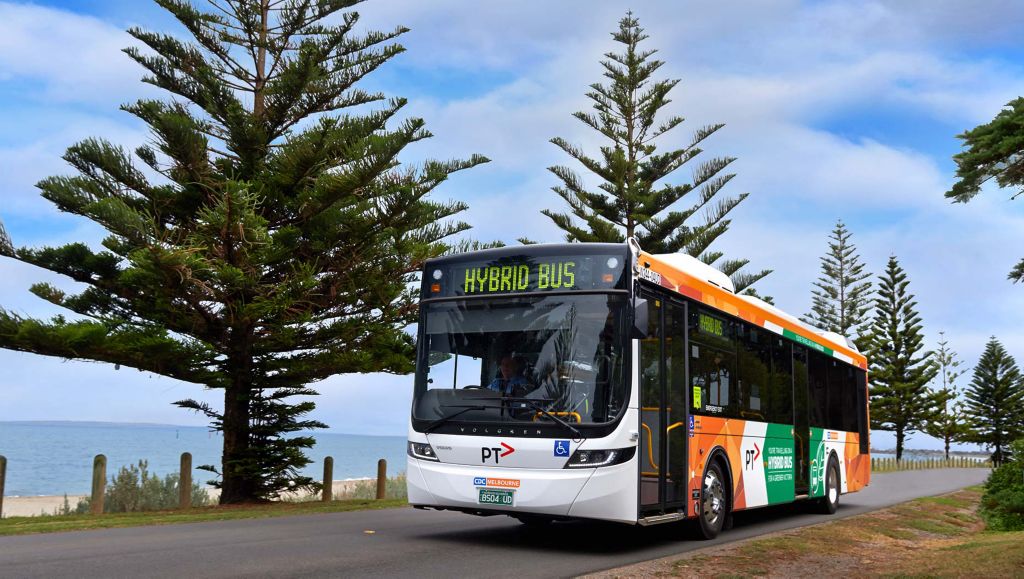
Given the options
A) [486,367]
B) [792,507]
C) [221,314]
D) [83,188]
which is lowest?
[792,507]

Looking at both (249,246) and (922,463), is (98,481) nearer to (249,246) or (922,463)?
(249,246)

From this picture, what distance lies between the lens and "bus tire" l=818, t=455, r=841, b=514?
52.3 feet

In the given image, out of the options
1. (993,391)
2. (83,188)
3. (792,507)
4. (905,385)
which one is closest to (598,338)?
(792,507)

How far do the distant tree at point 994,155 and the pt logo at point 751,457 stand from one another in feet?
14.5

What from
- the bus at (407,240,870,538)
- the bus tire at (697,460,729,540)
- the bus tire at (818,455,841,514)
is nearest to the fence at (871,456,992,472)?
the bus tire at (818,455,841,514)

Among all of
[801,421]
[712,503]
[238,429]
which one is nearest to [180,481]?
[238,429]

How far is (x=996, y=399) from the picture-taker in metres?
63.2

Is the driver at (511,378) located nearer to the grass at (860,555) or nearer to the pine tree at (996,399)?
the grass at (860,555)

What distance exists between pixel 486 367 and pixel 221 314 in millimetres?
10519

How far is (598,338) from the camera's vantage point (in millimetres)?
9117

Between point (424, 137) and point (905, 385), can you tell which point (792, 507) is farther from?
point (905, 385)

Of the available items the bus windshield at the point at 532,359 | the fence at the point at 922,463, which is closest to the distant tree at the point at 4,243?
the bus windshield at the point at 532,359

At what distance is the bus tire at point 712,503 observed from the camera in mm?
10664

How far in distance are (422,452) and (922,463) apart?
55951 millimetres
